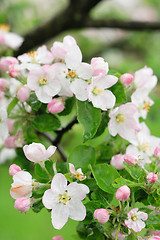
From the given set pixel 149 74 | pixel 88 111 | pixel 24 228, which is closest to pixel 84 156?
pixel 88 111

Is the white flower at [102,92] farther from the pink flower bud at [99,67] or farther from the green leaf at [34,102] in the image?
the green leaf at [34,102]

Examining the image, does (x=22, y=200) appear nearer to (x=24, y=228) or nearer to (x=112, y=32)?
(x=24, y=228)

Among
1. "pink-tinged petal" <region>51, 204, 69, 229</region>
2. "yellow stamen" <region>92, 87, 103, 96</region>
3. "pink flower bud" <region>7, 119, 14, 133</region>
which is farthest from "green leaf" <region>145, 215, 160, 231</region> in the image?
"pink flower bud" <region>7, 119, 14, 133</region>

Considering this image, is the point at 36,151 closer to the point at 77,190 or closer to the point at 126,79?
the point at 77,190

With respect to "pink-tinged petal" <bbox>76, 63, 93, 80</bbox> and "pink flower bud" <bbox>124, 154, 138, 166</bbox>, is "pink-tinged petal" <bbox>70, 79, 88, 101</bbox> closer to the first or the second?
"pink-tinged petal" <bbox>76, 63, 93, 80</bbox>

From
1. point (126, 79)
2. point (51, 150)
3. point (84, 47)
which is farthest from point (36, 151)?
A: point (84, 47)

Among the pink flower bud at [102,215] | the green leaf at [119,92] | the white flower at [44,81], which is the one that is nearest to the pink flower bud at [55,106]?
the white flower at [44,81]
